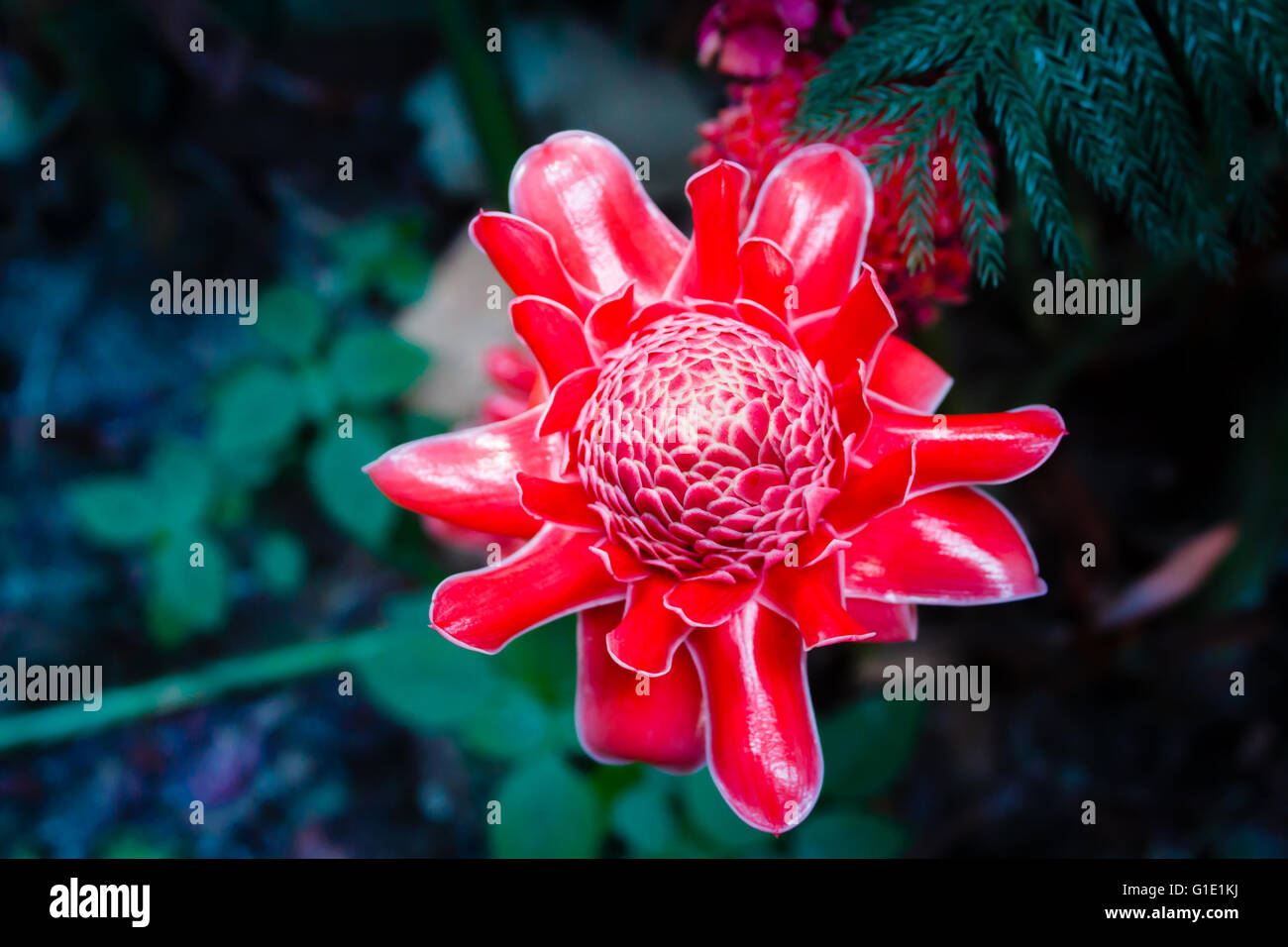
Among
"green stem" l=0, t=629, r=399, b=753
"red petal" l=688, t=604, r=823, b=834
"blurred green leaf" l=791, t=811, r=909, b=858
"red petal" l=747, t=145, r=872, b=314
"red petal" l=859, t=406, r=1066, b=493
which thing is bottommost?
"blurred green leaf" l=791, t=811, r=909, b=858

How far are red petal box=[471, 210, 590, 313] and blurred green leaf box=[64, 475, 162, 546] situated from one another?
128cm

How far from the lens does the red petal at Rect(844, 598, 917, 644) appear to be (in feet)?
2.51

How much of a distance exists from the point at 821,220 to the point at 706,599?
0.32 metres

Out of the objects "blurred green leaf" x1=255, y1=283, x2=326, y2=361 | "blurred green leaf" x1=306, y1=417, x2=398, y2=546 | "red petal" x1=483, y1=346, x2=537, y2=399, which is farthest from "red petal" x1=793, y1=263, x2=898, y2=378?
"blurred green leaf" x1=255, y1=283, x2=326, y2=361

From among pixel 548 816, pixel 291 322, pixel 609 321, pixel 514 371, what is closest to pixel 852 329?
pixel 609 321

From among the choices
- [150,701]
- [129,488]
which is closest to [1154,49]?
[129,488]

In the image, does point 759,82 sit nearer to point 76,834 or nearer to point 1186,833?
point 1186,833

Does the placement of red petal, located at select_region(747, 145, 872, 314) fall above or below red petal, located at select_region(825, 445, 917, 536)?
above

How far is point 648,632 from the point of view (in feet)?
2.23

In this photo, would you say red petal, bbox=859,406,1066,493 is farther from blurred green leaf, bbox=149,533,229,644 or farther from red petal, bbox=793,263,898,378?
blurred green leaf, bbox=149,533,229,644

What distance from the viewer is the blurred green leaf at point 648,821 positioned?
4.28 ft

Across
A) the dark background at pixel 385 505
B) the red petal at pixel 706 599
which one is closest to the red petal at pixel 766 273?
the red petal at pixel 706 599

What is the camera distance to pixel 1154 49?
2.65 ft
